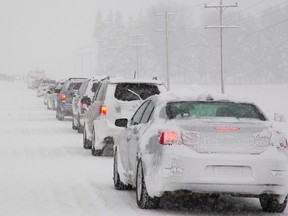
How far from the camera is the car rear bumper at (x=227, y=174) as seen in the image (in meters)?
10.2

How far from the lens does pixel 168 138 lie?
34.2 ft

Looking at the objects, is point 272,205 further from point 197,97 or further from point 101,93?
point 101,93

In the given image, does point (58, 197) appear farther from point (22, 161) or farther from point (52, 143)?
point (52, 143)

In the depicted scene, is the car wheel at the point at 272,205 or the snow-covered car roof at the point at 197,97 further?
the snow-covered car roof at the point at 197,97

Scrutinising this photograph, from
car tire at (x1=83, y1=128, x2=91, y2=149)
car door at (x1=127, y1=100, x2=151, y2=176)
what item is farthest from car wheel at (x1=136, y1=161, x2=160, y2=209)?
car tire at (x1=83, y1=128, x2=91, y2=149)

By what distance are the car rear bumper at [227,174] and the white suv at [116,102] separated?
Result: 7843 mm

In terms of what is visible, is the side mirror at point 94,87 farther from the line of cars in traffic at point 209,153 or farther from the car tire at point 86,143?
the line of cars in traffic at point 209,153

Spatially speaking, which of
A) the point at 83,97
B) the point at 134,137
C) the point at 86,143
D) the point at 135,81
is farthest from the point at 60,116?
the point at 134,137

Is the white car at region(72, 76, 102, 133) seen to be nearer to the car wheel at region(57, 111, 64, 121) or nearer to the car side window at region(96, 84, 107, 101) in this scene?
the car side window at region(96, 84, 107, 101)

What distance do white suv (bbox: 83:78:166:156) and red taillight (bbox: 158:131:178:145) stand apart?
759cm

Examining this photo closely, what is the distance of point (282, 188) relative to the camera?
33.8ft

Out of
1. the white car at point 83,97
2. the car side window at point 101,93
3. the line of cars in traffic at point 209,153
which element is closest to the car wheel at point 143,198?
the line of cars in traffic at point 209,153

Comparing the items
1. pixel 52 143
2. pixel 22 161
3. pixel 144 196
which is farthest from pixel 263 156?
pixel 52 143

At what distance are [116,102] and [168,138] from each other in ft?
25.8
